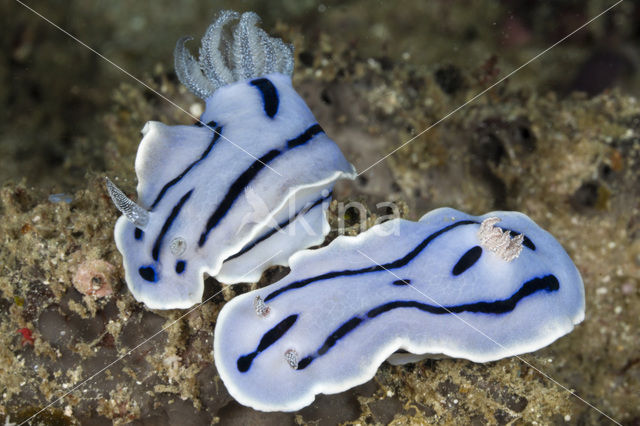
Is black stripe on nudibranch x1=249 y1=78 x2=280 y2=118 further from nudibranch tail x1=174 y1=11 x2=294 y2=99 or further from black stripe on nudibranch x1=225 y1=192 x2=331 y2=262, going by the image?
black stripe on nudibranch x1=225 y1=192 x2=331 y2=262

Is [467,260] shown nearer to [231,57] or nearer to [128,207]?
[128,207]

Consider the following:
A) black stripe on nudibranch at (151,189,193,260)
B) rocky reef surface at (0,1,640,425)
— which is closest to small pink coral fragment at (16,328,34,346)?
rocky reef surface at (0,1,640,425)

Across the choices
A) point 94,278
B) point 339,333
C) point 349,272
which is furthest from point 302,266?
point 94,278

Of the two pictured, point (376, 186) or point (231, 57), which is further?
point (376, 186)

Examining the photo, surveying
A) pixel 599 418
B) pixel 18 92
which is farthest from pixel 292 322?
pixel 18 92

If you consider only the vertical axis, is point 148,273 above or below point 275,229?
below
